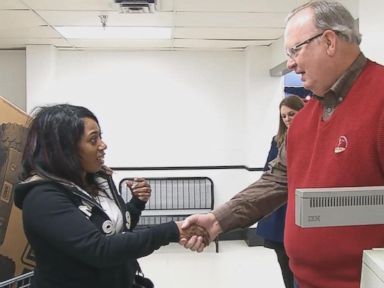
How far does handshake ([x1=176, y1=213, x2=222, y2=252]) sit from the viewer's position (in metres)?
1.65

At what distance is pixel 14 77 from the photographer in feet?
19.9

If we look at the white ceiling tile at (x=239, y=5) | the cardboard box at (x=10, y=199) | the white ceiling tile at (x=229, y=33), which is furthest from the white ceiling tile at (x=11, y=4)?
the cardboard box at (x=10, y=199)

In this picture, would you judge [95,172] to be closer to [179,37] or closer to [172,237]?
[172,237]

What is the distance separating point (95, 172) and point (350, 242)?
3.27 ft

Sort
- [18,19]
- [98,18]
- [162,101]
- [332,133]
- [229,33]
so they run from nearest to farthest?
[332,133] → [98,18] → [18,19] → [229,33] → [162,101]

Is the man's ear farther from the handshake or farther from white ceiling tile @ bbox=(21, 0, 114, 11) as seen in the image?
white ceiling tile @ bbox=(21, 0, 114, 11)

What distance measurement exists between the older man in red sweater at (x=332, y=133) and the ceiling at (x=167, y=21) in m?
2.53

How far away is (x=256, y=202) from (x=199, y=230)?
24cm

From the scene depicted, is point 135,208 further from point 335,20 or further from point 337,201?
point 337,201

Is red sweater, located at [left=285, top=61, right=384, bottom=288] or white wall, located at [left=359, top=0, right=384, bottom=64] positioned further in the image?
white wall, located at [left=359, top=0, right=384, bottom=64]

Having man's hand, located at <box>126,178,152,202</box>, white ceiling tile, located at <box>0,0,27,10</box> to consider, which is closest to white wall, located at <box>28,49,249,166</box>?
white ceiling tile, located at <box>0,0,27,10</box>

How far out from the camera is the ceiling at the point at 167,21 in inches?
150

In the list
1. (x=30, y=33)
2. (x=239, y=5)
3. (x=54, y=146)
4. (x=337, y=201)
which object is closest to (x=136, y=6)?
(x=239, y=5)

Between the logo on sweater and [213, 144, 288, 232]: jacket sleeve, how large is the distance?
430 mm
